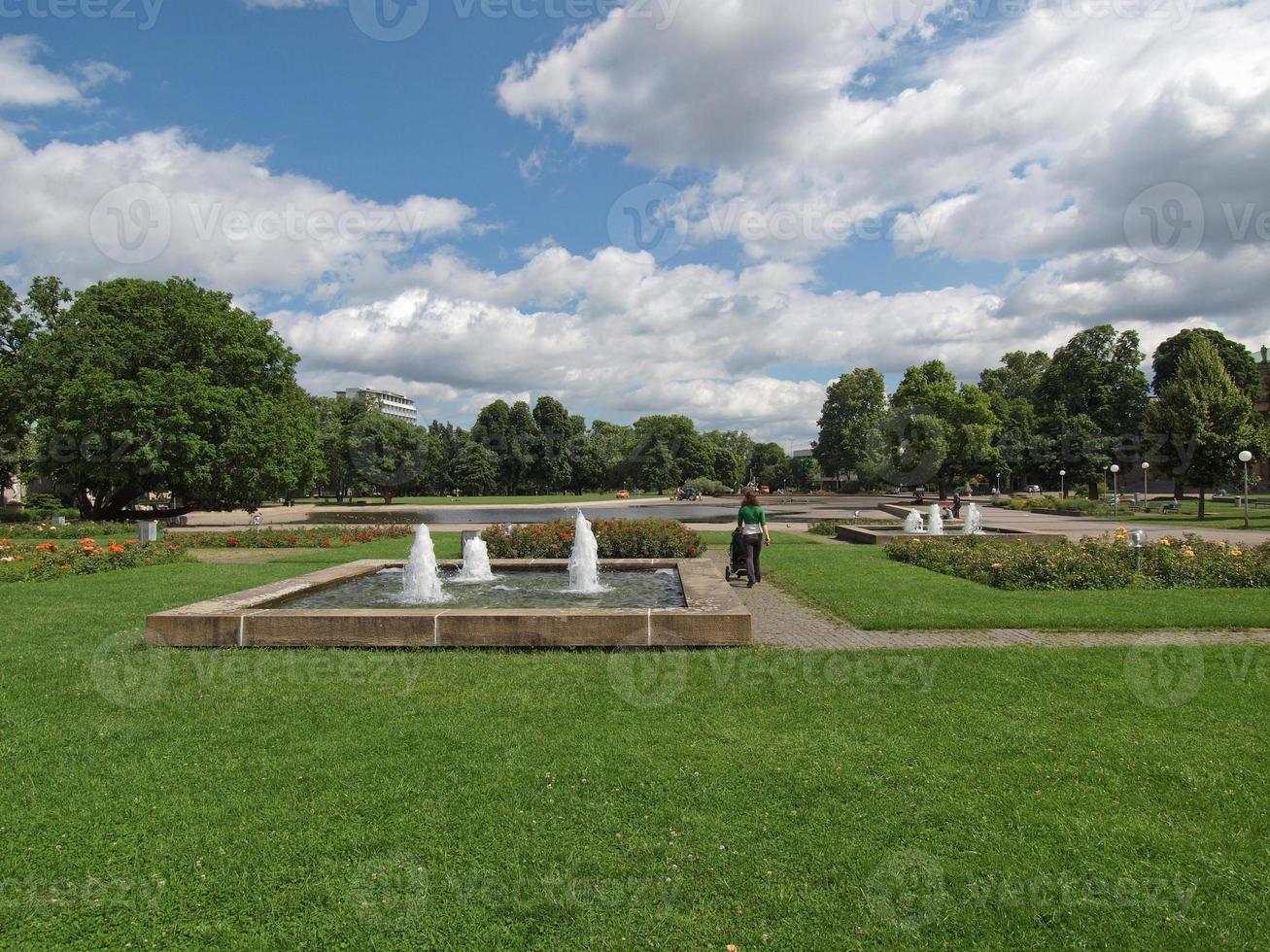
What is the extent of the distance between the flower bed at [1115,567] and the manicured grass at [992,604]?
0.58m

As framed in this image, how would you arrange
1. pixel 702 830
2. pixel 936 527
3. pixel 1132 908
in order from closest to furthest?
pixel 1132 908
pixel 702 830
pixel 936 527

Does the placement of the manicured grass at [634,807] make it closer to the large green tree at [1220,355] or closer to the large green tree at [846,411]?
the large green tree at [1220,355]

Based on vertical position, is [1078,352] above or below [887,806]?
above

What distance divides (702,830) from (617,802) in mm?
546

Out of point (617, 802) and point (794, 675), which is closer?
point (617, 802)

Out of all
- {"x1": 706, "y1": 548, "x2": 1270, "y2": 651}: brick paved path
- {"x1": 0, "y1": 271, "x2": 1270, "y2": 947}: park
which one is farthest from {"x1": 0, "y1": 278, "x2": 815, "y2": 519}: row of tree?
{"x1": 706, "y1": 548, "x2": 1270, "y2": 651}: brick paved path

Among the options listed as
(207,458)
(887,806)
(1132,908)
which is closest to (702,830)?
(887,806)

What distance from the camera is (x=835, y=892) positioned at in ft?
11.1

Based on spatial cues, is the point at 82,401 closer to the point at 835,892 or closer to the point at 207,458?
the point at 207,458

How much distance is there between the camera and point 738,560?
1345 cm

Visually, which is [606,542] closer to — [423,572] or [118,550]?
[423,572]

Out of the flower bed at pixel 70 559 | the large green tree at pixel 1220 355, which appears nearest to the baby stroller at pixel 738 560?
the flower bed at pixel 70 559

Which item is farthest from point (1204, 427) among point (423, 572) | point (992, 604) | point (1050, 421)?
point (423, 572)

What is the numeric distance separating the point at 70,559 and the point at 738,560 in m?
13.4
